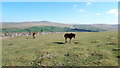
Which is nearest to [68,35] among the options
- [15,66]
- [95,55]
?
[95,55]

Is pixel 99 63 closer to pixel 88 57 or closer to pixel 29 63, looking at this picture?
pixel 88 57

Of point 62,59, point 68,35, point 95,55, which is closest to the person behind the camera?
point 62,59

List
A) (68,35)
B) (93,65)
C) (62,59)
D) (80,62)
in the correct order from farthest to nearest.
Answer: (68,35), (62,59), (80,62), (93,65)

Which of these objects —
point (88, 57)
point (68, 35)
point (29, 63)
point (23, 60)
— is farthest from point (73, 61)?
point (68, 35)

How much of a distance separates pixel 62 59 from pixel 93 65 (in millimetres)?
4300

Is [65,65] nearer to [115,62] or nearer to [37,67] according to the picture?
[37,67]

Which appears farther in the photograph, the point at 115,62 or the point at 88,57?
the point at 88,57

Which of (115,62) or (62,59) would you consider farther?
(62,59)

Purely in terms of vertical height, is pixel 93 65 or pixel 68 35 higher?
pixel 68 35

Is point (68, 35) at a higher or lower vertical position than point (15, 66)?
higher

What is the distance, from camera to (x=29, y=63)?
16359 millimetres

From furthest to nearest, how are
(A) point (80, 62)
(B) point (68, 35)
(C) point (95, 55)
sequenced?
1. (B) point (68, 35)
2. (C) point (95, 55)
3. (A) point (80, 62)

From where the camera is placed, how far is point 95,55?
60.6ft

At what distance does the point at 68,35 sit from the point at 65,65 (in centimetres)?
1965
